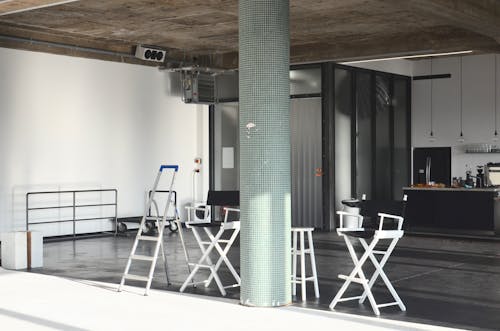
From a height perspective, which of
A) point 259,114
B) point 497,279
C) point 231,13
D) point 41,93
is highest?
point 231,13

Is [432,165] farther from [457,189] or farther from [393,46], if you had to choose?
[393,46]

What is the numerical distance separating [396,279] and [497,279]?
114cm

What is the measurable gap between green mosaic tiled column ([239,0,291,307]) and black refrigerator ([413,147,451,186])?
10772 mm

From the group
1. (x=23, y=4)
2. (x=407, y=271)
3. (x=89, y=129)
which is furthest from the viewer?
(x=89, y=129)

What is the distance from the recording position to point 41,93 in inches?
505

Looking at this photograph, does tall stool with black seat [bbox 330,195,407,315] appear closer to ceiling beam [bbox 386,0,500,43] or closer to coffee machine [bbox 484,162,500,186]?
ceiling beam [bbox 386,0,500,43]

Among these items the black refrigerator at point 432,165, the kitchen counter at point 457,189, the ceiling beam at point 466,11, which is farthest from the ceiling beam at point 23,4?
the black refrigerator at point 432,165

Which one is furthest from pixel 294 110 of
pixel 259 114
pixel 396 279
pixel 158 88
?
pixel 259 114

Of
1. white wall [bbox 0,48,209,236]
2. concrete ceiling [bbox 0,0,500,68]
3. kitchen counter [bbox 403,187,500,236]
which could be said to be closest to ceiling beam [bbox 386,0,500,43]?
concrete ceiling [bbox 0,0,500,68]

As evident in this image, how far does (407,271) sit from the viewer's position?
29.6ft

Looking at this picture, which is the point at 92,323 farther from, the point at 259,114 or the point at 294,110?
the point at 294,110

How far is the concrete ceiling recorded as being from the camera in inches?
398

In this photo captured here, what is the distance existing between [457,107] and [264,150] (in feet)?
35.8

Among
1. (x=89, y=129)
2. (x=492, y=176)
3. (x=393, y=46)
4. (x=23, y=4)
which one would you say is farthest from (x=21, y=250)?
(x=492, y=176)
